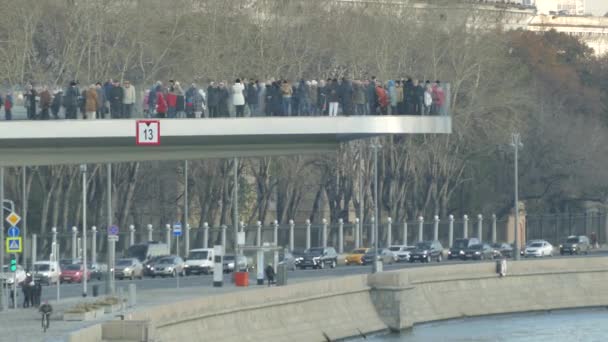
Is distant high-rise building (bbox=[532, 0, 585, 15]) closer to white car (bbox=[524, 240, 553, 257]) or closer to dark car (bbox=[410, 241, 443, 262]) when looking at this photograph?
white car (bbox=[524, 240, 553, 257])

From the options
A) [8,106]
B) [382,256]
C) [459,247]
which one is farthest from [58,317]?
[459,247]

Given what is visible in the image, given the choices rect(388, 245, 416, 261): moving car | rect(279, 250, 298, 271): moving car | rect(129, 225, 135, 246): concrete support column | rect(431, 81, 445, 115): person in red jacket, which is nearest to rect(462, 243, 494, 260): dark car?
rect(388, 245, 416, 261): moving car

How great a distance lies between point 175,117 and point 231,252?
39.4 m

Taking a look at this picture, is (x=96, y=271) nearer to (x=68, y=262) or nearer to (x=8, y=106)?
(x=68, y=262)

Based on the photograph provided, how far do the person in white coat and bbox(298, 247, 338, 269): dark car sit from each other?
34470mm

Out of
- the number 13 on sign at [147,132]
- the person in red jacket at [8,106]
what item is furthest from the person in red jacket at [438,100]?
the person in red jacket at [8,106]

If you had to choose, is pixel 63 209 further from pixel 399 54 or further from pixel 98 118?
pixel 98 118

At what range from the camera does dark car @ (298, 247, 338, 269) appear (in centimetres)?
9162

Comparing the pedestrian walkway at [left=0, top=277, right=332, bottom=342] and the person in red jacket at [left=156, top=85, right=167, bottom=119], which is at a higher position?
the person in red jacket at [left=156, top=85, right=167, bottom=119]

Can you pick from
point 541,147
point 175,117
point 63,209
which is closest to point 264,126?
point 175,117

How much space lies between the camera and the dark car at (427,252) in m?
97.0

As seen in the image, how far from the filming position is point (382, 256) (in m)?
95.8

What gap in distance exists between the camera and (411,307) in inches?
2717

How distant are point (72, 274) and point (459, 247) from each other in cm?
2731
